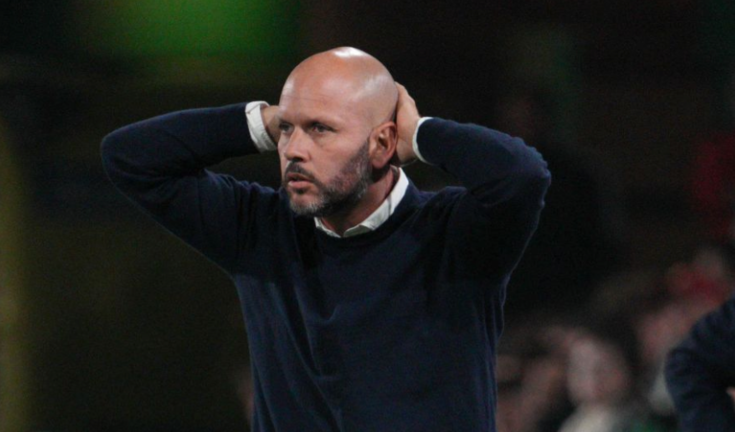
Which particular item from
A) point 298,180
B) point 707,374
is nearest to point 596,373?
point 707,374

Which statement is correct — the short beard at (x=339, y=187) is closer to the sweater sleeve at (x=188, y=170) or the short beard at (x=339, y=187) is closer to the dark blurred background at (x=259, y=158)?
the sweater sleeve at (x=188, y=170)

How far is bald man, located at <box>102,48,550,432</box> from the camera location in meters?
1.81

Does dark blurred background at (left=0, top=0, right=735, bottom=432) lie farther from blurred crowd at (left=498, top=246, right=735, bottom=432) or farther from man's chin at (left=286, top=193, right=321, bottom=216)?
man's chin at (left=286, top=193, right=321, bottom=216)

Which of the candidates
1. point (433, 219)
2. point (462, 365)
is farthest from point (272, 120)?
point (462, 365)

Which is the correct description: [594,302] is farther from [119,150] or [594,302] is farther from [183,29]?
[119,150]

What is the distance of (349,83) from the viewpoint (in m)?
1.84

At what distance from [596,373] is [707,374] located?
3.92ft

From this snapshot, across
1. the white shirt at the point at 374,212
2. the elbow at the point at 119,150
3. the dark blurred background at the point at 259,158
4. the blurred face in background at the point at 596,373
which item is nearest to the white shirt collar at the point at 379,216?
the white shirt at the point at 374,212

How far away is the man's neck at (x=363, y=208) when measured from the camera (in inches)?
74.6

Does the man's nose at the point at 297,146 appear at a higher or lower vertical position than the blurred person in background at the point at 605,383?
higher

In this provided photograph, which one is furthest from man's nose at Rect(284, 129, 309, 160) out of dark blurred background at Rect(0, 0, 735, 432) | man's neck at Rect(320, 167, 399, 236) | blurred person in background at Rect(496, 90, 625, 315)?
blurred person in background at Rect(496, 90, 625, 315)

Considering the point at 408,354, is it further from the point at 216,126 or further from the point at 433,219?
the point at 216,126

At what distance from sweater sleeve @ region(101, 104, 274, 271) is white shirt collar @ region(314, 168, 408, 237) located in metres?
0.15

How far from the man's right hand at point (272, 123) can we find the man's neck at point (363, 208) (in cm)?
13
